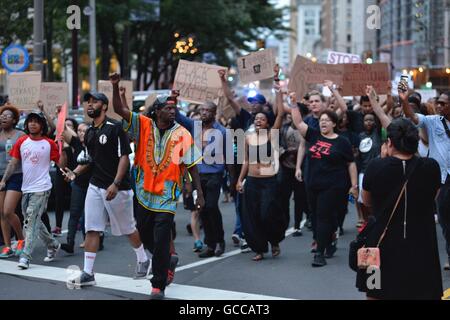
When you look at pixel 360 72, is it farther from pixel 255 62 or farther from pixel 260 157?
pixel 260 157

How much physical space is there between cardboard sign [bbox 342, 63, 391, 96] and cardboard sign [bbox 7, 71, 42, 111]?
4.30 m

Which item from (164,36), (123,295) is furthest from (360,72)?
(164,36)

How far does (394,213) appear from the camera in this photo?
5.59 meters

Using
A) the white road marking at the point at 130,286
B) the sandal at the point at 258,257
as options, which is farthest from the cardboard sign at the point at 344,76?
the white road marking at the point at 130,286

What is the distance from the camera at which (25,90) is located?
12.7 metres

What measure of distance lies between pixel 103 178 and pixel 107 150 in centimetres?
27

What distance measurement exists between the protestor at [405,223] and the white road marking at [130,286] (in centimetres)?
243

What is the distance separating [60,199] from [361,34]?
11959 cm

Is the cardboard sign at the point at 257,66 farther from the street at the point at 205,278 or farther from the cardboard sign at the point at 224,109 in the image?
the street at the point at 205,278

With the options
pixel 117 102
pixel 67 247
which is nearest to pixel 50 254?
pixel 67 247

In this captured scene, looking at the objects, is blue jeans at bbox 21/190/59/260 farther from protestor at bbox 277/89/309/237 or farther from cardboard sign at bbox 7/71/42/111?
protestor at bbox 277/89/309/237

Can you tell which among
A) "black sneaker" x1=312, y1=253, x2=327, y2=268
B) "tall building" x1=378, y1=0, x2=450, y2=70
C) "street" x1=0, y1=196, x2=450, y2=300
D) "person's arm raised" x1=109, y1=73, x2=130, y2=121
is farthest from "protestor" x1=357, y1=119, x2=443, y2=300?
"tall building" x1=378, y1=0, x2=450, y2=70

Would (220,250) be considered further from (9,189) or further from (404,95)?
(404,95)
